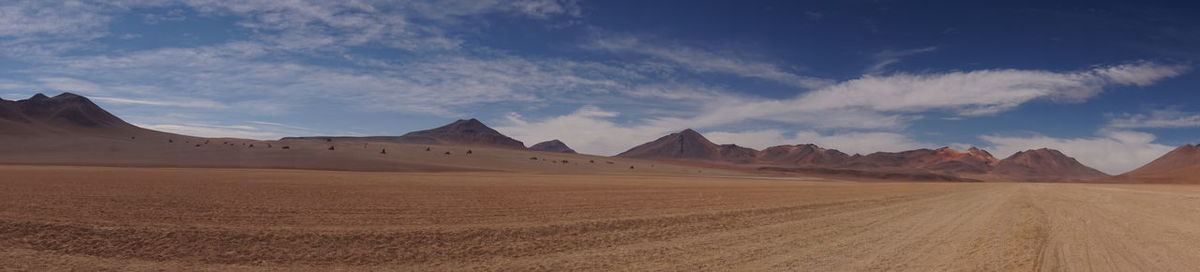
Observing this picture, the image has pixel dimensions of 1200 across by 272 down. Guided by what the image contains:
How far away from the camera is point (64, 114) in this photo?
144625 mm

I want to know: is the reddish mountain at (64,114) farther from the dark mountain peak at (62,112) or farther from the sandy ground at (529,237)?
the sandy ground at (529,237)

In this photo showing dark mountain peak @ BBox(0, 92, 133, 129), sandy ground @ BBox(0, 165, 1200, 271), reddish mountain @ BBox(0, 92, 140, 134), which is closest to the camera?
sandy ground @ BBox(0, 165, 1200, 271)

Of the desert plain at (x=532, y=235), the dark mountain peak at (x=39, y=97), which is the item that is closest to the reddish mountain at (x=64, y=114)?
the dark mountain peak at (x=39, y=97)

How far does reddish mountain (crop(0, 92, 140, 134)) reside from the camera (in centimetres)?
13150

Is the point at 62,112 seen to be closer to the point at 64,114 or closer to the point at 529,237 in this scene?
the point at 64,114

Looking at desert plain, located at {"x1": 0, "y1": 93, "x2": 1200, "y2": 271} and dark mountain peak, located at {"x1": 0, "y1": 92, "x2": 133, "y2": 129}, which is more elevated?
dark mountain peak, located at {"x1": 0, "y1": 92, "x2": 133, "y2": 129}

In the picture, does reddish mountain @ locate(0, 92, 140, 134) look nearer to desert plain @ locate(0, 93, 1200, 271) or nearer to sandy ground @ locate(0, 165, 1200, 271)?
desert plain @ locate(0, 93, 1200, 271)

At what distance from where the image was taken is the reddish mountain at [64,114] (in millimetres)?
131500

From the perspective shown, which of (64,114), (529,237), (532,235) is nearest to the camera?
(529,237)

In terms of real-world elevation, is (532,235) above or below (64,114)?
below

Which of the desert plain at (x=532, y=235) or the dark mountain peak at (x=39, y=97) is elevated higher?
the dark mountain peak at (x=39, y=97)

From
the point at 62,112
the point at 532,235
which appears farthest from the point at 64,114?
the point at 532,235

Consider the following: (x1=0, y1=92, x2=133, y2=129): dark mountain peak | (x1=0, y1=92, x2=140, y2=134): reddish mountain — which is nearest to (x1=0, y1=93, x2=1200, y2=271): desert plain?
(x1=0, y1=92, x2=140, y2=134): reddish mountain

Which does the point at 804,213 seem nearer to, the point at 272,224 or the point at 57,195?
the point at 272,224
